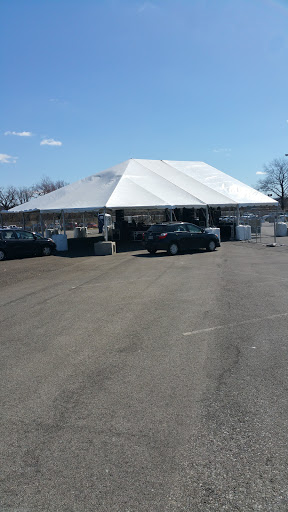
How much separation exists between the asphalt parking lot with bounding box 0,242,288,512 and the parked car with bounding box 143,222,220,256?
10743 mm

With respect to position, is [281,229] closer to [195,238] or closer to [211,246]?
[211,246]

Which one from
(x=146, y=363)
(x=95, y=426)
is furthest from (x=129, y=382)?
(x=95, y=426)

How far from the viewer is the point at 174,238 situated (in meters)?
20.1

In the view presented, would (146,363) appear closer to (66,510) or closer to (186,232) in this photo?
(66,510)

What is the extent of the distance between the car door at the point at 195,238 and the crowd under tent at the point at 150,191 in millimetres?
4428

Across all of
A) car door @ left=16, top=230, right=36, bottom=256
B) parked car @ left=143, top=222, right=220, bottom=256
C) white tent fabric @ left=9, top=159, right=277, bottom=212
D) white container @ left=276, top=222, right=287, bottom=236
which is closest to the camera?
parked car @ left=143, top=222, right=220, bottom=256

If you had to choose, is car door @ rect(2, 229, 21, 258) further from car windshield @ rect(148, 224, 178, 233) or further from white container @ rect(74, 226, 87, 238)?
white container @ rect(74, 226, 87, 238)

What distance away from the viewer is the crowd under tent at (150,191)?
2528cm

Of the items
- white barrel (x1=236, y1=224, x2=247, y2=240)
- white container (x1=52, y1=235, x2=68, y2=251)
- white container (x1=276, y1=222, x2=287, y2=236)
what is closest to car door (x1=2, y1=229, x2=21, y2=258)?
white container (x1=52, y1=235, x2=68, y2=251)

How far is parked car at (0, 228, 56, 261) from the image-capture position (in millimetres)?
20828

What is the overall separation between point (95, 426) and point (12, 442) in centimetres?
73

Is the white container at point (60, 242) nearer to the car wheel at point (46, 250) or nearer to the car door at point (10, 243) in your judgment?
the car wheel at point (46, 250)

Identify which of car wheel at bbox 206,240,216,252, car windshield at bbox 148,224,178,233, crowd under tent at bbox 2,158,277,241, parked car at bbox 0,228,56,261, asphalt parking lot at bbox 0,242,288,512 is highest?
crowd under tent at bbox 2,158,277,241

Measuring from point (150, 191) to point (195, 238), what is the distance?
743 centimetres
